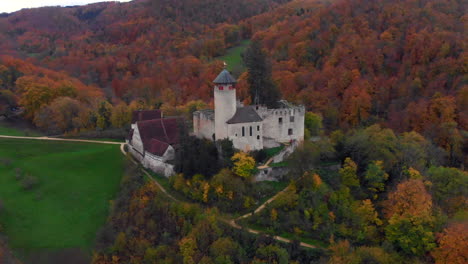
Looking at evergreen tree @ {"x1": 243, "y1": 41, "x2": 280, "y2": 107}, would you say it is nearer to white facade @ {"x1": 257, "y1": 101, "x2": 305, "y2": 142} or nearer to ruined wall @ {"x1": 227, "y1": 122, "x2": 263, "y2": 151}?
white facade @ {"x1": 257, "y1": 101, "x2": 305, "y2": 142}

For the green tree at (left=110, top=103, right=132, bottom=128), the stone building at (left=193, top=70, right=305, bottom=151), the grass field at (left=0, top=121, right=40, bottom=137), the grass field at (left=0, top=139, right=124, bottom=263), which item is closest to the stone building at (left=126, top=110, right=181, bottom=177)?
the grass field at (left=0, top=139, right=124, bottom=263)

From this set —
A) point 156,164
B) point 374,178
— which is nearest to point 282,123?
point 374,178

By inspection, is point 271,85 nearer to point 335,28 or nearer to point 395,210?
point 395,210

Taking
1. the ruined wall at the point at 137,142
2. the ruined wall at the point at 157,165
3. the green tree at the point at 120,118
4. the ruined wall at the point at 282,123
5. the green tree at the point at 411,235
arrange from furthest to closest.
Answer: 1. the green tree at the point at 120,118
2. the ruined wall at the point at 137,142
3. the ruined wall at the point at 282,123
4. the ruined wall at the point at 157,165
5. the green tree at the point at 411,235

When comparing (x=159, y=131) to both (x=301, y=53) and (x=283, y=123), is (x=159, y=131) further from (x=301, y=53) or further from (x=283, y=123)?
(x=301, y=53)

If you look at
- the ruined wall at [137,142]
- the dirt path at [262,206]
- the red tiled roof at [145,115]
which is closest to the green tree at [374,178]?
the dirt path at [262,206]

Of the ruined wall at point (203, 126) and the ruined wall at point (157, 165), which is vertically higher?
the ruined wall at point (203, 126)

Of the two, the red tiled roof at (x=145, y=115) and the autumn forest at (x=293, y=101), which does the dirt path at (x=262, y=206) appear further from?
the red tiled roof at (x=145, y=115)
